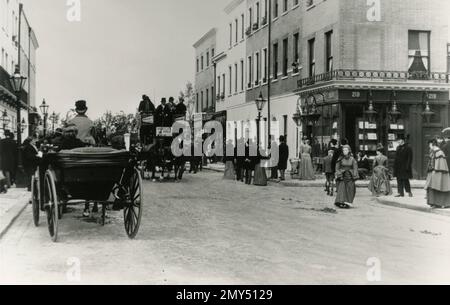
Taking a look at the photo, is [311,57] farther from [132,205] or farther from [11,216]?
[132,205]

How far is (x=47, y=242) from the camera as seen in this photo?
30.2 feet

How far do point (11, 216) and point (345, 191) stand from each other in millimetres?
7889

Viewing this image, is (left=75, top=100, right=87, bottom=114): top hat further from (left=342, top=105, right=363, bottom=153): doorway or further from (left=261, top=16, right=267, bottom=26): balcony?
(left=261, top=16, right=267, bottom=26): balcony

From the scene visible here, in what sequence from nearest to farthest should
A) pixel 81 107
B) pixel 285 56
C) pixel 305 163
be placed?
pixel 81 107 < pixel 305 163 < pixel 285 56

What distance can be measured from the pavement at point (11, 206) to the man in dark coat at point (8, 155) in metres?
0.62

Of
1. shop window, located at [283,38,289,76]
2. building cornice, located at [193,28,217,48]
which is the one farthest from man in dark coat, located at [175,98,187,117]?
building cornice, located at [193,28,217,48]

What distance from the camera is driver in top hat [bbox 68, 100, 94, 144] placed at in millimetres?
11055

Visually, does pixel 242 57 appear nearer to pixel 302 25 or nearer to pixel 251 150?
pixel 302 25

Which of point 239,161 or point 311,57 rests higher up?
point 311,57

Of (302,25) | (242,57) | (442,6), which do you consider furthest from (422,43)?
(242,57)

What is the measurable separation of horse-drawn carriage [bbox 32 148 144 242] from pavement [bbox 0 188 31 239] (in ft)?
4.08

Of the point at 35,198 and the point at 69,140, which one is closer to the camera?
the point at 69,140

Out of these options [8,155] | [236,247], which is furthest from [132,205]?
[8,155]

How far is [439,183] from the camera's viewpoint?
14797 millimetres
